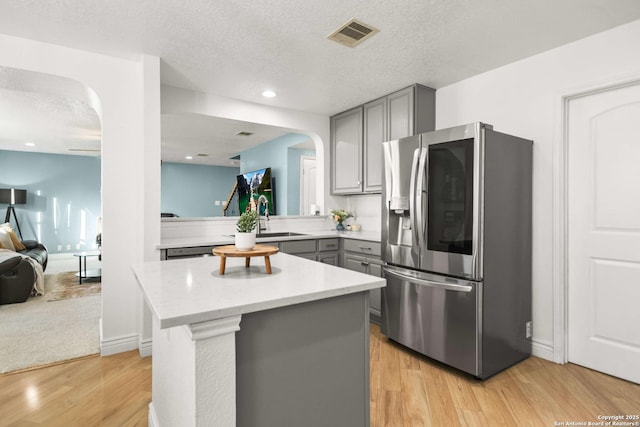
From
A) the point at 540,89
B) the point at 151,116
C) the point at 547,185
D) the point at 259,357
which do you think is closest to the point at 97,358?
the point at 151,116

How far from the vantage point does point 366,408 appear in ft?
4.63

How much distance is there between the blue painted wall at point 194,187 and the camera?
9.34 meters

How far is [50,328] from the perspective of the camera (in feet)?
10.6

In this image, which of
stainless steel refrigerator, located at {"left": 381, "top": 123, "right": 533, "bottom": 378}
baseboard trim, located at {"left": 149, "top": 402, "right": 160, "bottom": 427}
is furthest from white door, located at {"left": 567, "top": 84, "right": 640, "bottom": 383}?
baseboard trim, located at {"left": 149, "top": 402, "right": 160, "bottom": 427}

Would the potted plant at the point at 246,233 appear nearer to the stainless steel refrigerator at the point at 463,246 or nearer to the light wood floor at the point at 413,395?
the light wood floor at the point at 413,395

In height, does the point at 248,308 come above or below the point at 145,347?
above

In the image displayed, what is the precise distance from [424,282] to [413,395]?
0.79 m

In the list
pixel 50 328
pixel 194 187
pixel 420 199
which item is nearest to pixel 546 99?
pixel 420 199

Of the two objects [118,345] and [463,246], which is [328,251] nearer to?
[463,246]

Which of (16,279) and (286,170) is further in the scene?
(286,170)

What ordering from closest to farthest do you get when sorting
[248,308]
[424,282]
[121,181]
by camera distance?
[248,308]
[424,282]
[121,181]

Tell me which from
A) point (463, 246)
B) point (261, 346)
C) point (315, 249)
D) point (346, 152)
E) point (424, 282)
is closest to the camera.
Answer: point (261, 346)

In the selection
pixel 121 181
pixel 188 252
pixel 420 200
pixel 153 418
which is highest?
pixel 121 181

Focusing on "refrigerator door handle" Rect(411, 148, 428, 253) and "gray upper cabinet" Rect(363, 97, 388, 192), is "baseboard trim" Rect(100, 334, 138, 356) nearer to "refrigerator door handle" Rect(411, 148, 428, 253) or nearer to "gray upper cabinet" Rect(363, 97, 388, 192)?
"refrigerator door handle" Rect(411, 148, 428, 253)
